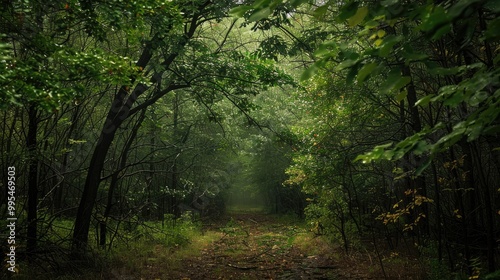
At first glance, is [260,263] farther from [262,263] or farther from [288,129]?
[288,129]

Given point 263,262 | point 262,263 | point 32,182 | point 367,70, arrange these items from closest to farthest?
point 367,70, point 32,182, point 262,263, point 263,262

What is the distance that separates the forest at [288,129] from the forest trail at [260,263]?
83 millimetres

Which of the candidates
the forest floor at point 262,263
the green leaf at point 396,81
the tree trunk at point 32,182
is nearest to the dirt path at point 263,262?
the forest floor at point 262,263

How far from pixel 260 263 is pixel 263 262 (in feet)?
0.52

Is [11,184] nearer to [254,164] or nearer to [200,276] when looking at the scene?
[200,276]

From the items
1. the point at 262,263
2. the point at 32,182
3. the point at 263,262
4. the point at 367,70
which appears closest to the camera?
the point at 367,70

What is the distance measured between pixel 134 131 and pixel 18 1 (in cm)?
614

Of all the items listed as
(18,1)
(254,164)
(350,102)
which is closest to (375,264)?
(350,102)

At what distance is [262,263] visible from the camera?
10.1 meters

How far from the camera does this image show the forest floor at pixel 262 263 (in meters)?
8.27

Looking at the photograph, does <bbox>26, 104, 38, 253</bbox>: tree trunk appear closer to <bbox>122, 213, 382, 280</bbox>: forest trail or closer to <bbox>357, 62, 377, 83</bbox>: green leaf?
<bbox>122, 213, 382, 280</bbox>: forest trail

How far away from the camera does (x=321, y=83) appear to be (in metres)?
9.23

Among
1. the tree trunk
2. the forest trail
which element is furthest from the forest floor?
the tree trunk

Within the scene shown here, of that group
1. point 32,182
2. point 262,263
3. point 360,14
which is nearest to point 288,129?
point 262,263
